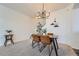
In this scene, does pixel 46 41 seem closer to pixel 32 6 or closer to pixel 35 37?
pixel 35 37

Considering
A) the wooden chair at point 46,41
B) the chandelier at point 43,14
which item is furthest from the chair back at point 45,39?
the chandelier at point 43,14

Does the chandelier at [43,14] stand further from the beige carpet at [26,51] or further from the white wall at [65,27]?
the beige carpet at [26,51]

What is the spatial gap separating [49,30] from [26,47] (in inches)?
22.4

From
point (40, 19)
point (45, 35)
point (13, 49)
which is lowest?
point (13, 49)

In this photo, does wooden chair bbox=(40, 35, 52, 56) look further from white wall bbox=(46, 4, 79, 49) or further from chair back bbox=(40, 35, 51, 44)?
white wall bbox=(46, 4, 79, 49)

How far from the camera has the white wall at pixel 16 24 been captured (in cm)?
214

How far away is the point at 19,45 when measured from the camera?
2.18 meters

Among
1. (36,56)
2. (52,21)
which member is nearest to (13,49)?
(36,56)

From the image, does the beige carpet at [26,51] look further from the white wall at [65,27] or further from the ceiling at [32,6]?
the ceiling at [32,6]

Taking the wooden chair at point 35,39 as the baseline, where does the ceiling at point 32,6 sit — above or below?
above

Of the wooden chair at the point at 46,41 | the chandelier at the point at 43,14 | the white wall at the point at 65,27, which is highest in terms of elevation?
the chandelier at the point at 43,14

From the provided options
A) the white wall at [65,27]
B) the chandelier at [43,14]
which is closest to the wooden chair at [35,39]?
the white wall at [65,27]

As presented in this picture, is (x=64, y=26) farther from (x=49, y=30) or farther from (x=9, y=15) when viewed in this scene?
(x=9, y=15)

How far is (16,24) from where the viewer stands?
221 centimetres
